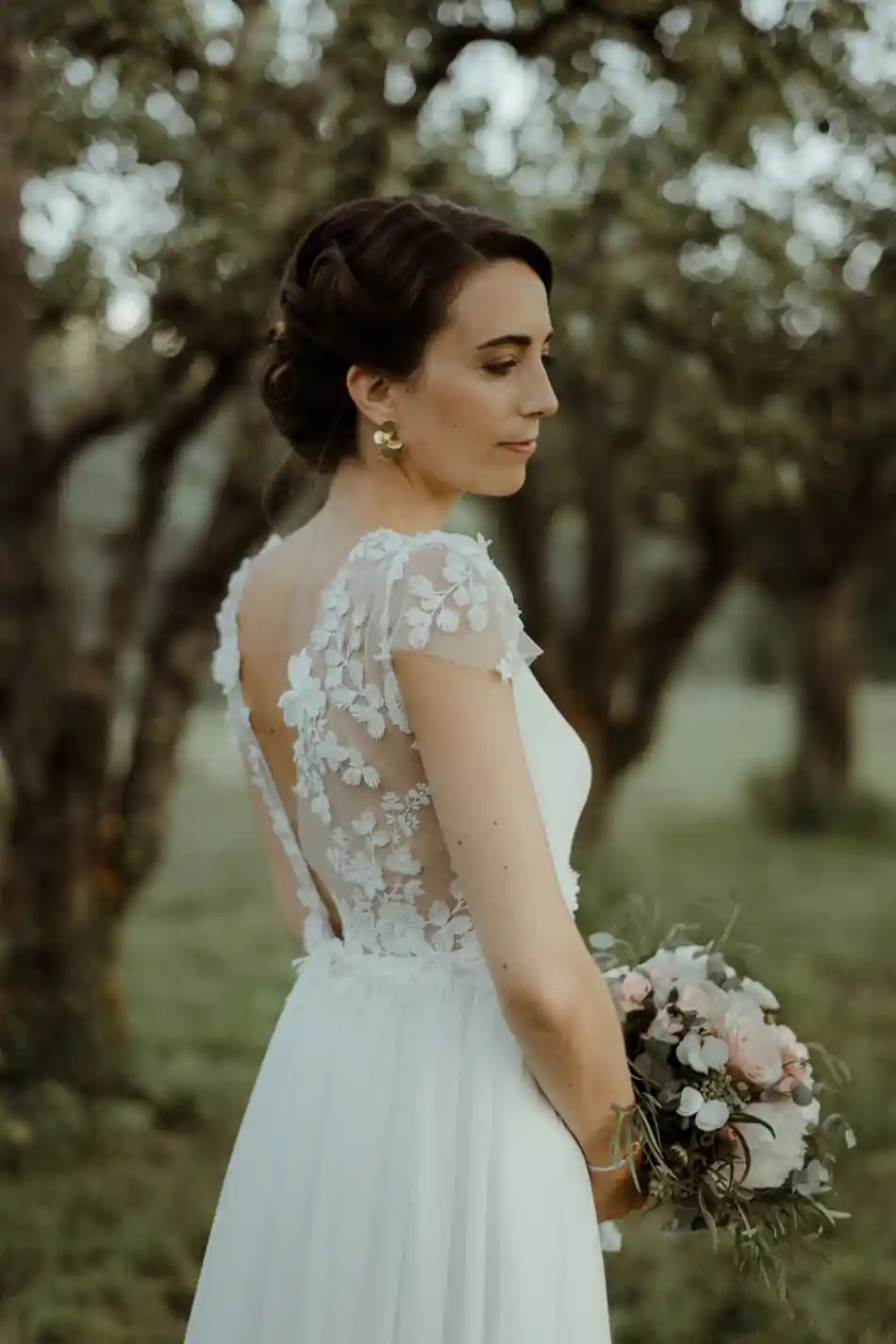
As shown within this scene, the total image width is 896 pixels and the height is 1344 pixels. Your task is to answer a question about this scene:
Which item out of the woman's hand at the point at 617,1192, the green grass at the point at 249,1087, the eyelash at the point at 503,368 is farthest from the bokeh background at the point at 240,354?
the eyelash at the point at 503,368

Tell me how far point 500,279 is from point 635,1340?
10.1ft

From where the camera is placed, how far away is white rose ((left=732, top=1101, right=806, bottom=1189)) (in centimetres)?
194

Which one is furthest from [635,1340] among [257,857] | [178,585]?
[257,857]

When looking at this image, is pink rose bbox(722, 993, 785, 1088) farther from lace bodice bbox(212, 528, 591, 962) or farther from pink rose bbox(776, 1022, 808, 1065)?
lace bodice bbox(212, 528, 591, 962)

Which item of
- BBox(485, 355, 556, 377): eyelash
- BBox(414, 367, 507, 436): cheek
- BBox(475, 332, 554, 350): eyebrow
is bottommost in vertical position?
BBox(414, 367, 507, 436): cheek

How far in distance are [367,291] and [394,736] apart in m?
0.58

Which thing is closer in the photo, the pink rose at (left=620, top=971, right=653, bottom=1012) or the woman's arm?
the woman's arm

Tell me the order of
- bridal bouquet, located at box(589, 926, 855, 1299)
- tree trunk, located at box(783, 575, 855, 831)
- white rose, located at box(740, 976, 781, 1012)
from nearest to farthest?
bridal bouquet, located at box(589, 926, 855, 1299) → white rose, located at box(740, 976, 781, 1012) → tree trunk, located at box(783, 575, 855, 831)

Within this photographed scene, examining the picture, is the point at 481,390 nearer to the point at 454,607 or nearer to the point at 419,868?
the point at 454,607

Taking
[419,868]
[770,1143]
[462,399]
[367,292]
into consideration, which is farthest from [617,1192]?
[367,292]

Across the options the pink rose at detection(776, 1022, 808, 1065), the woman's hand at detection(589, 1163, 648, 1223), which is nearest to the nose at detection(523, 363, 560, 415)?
the pink rose at detection(776, 1022, 808, 1065)

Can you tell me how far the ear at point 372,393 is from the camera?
1.98 m

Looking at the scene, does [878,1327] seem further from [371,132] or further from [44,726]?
[371,132]

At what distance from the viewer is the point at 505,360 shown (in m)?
1.96
